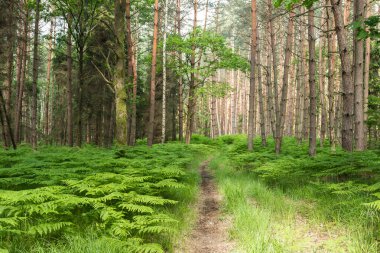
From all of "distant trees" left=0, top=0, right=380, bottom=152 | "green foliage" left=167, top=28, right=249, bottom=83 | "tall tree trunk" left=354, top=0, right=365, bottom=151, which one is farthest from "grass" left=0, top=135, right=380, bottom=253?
"green foliage" left=167, top=28, right=249, bottom=83

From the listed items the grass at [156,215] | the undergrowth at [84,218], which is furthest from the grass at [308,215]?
the undergrowth at [84,218]

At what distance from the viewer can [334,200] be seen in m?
5.29

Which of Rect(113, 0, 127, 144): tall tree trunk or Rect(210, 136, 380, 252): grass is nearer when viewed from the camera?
Rect(210, 136, 380, 252): grass

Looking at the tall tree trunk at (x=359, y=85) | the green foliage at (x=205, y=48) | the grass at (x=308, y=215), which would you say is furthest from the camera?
the green foliage at (x=205, y=48)

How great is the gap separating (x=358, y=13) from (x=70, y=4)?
1243 centimetres

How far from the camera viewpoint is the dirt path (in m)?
4.13

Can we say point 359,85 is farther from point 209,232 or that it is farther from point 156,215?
point 156,215

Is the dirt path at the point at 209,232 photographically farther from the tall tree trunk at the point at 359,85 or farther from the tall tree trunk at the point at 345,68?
the tall tree trunk at the point at 359,85

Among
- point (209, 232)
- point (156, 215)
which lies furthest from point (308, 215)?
point (156, 215)

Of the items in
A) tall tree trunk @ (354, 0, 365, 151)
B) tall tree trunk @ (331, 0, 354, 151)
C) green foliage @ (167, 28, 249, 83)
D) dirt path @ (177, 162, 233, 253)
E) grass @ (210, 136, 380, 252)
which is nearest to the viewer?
grass @ (210, 136, 380, 252)

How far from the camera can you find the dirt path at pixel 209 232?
163 inches

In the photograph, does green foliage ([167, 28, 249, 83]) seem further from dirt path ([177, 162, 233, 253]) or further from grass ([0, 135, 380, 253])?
dirt path ([177, 162, 233, 253])

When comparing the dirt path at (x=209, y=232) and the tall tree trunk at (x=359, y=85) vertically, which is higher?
the tall tree trunk at (x=359, y=85)

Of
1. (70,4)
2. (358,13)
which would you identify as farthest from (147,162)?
(70,4)
